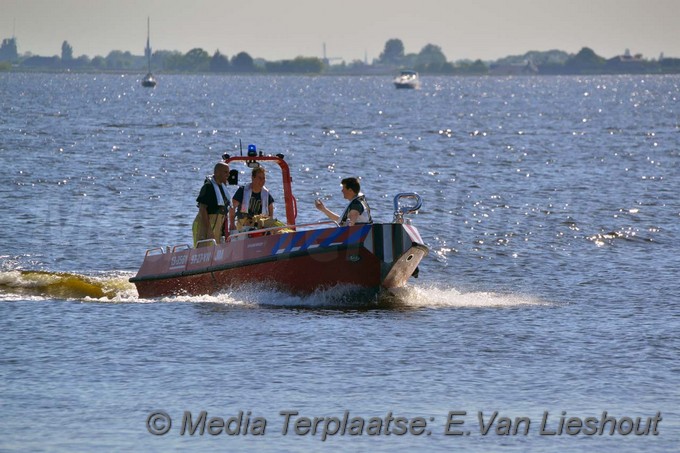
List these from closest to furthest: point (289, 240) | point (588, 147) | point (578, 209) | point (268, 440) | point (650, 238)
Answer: point (268, 440), point (289, 240), point (650, 238), point (578, 209), point (588, 147)

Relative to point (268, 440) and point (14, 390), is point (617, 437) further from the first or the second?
point (14, 390)

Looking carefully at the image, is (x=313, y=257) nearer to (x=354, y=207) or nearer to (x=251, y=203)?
(x=354, y=207)

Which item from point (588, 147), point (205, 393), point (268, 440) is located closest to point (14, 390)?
point (205, 393)

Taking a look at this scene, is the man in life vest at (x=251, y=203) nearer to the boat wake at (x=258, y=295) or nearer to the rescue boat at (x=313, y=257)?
the rescue boat at (x=313, y=257)

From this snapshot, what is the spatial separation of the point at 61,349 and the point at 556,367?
5.67m

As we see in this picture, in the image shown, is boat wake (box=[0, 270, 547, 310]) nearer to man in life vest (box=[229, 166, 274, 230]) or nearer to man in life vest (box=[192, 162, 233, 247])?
man in life vest (box=[192, 162, 233, 247])

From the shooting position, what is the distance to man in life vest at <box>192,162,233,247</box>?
19.2 m

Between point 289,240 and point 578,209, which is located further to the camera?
point 578,209

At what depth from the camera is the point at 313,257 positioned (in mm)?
18344

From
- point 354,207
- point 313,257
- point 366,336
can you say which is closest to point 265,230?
point 313,257

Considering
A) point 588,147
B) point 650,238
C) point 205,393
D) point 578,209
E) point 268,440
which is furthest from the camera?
point 588,147

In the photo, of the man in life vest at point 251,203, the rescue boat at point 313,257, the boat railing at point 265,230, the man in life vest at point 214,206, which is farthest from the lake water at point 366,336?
the man in life vest at point 251,203

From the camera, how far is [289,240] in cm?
1844

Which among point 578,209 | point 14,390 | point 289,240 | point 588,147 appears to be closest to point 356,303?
point 289,240
